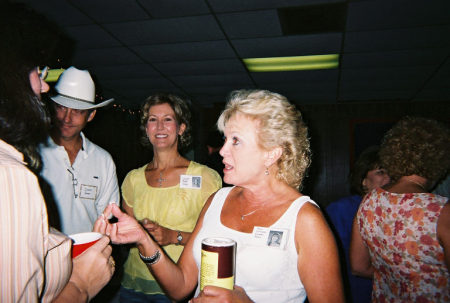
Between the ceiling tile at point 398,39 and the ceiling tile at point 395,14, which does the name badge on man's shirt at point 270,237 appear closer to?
the ceiling tile at point 395,14

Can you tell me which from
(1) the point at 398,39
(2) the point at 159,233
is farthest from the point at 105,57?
(1) the point at 398,39

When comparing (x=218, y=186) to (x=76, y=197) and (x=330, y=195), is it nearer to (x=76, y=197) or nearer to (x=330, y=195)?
(x=76, y=197)

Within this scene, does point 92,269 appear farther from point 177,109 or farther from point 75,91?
point 75,91

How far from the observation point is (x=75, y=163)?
227 centimetres

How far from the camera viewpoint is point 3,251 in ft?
2.20

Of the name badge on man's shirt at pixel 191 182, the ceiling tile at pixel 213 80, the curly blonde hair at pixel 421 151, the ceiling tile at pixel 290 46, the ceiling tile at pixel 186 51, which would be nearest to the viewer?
the curly blonde hair at pixel 421 151

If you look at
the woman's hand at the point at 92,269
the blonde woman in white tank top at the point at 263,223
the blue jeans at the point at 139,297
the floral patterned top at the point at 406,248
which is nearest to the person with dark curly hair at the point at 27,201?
the woman's hand at the point at 92,269

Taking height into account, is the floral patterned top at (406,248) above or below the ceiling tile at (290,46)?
below

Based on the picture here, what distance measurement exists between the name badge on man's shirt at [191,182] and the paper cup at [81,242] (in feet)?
3.32

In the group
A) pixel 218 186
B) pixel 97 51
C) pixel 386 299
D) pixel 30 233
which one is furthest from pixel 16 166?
pixel 97 51

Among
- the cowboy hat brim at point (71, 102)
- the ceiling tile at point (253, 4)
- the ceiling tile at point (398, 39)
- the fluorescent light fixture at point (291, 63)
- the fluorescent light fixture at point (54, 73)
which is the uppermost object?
the fluorescent light fixture at point (291, 63)

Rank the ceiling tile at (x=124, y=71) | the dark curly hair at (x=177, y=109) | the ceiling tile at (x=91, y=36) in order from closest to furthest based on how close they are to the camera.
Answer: the dark curly hair at (x=177, y=109) → the ceiling tile at (x=91, y=36) → the ceiling tile at (x=124, y=71)

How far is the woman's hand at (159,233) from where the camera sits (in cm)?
174

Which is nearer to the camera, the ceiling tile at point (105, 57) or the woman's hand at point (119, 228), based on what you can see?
the woman's hand at point (119, 228)
